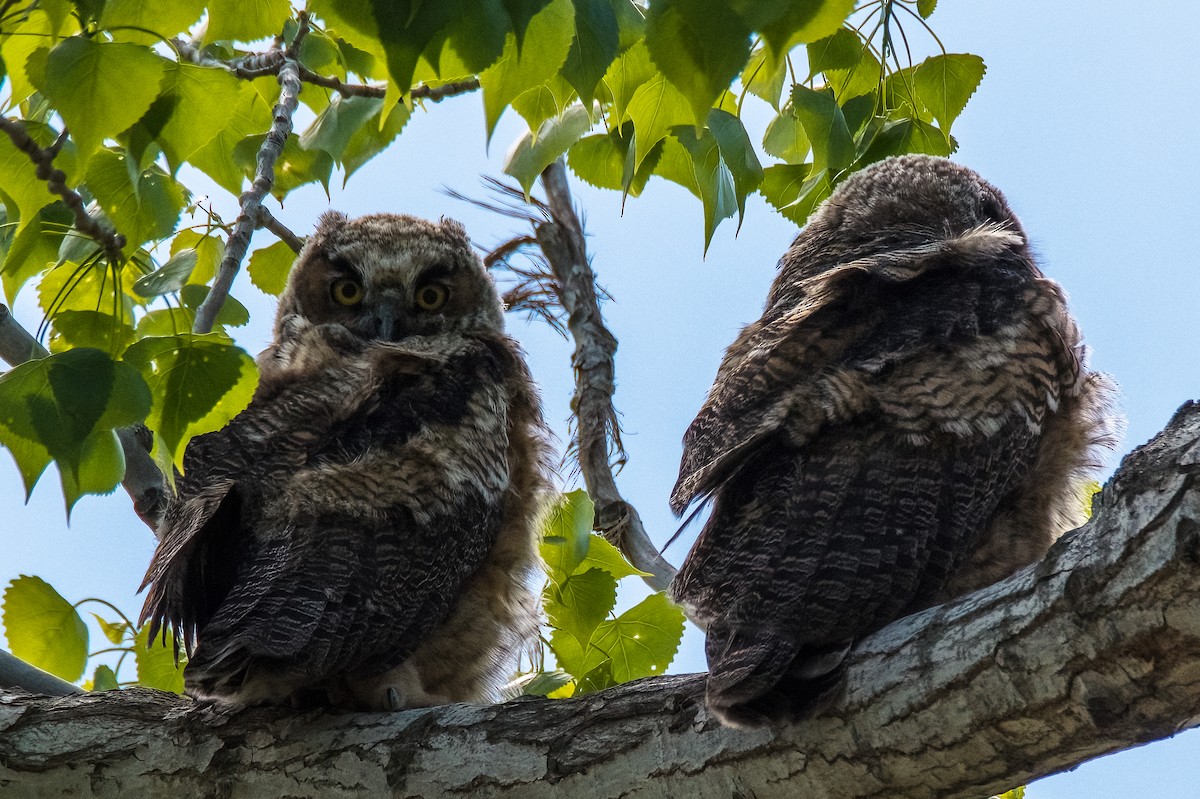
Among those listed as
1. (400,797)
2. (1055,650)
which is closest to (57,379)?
(400,797)

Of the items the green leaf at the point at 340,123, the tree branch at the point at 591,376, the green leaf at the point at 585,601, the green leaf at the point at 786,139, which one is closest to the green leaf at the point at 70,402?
the green leaf at the point at 340,123

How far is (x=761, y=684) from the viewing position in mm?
1729

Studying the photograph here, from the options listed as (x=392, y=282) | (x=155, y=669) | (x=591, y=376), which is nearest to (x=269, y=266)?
(x=392, y=282)

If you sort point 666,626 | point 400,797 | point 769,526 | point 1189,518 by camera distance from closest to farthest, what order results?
1. point 1189,518
2. point 400,797
3. point 769,526
4. point 666,626

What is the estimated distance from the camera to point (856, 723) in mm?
1698

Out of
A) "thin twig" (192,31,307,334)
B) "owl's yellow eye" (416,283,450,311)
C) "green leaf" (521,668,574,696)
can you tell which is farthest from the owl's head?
"green leaf" (521,668,574,696)

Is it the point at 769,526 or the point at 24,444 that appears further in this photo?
the point at 769,526

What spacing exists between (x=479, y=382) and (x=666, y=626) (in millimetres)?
797

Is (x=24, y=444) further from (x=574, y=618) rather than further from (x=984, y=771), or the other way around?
(x=574, y=618)

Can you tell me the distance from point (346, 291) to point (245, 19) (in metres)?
1.28

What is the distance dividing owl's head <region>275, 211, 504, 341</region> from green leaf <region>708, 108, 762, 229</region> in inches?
36.1

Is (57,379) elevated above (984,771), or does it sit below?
above

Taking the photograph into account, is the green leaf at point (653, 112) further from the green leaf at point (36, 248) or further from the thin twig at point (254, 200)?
the green leaf at point (36, 248)

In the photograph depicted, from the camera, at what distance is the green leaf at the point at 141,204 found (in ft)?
5.98
